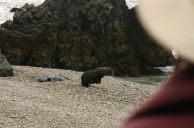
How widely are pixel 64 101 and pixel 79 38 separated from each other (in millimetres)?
5989

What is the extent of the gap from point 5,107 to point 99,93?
3.14 meters

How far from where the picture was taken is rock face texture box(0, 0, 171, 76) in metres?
15.7

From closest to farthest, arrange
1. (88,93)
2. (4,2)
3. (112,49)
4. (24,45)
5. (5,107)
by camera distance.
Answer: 1. (5,107)
2. (88,93)
3. (24,45)
4. (112,49)
5. (4,2)

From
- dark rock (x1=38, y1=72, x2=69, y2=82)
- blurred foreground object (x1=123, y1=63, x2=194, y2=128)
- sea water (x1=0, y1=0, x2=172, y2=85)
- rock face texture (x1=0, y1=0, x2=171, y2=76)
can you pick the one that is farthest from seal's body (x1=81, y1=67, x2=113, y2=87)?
blurred foreground object (x1=123, y1=63, x2=194, y2=128)

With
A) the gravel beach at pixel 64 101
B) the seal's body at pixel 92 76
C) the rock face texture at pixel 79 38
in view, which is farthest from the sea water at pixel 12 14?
the seal's body at pixel 92 76

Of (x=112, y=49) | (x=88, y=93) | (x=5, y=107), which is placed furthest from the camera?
(x=112, y=49)

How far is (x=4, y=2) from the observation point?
2366cm

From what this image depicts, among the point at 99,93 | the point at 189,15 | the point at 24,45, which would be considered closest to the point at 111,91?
the point at 99,93

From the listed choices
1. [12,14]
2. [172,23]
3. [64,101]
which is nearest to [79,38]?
[12,14]

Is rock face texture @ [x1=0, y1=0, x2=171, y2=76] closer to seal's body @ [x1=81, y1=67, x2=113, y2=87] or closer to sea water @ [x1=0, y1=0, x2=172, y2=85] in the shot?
sea water @ [x1=0, y1=0, x2=172, y2=85]

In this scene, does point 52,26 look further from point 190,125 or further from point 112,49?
point 190,125

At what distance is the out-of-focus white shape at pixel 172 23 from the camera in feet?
1.61

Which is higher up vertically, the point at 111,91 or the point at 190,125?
the point at 190,125

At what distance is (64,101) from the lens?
1032cm
